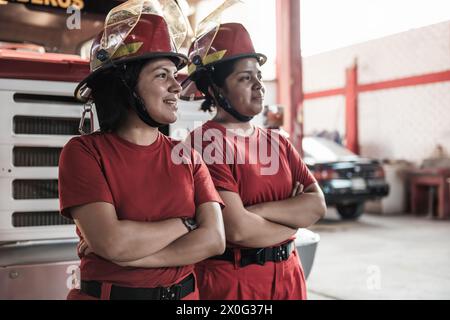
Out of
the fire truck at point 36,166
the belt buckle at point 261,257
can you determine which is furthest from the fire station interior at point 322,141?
the belt buckle at point 261,257

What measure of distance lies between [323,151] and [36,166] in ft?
25.7

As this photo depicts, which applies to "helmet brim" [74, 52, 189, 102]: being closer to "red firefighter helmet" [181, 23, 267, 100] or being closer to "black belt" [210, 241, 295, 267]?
"red firefighter helmet" [181, 23, 267, 100]

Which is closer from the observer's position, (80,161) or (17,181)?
(80,161)

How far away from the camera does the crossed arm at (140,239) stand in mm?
1601

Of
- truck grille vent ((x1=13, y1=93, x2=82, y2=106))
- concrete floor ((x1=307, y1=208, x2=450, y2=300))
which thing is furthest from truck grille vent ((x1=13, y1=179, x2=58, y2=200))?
concrete floor ((x1=307, y1=208, x2=450, y2=300))

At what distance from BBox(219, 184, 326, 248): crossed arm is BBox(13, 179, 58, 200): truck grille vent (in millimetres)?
1186

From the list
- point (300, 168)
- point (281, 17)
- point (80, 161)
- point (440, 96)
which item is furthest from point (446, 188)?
point (80, 161)

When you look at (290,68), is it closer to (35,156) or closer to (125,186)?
(35,156)

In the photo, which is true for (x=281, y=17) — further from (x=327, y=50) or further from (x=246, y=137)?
(x=327, y=50)

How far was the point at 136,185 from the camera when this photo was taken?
66.3 inches

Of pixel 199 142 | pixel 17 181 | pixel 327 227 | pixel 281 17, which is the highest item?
pixel 281 17

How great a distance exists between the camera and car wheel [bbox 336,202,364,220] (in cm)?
959

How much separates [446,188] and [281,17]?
7068mm
